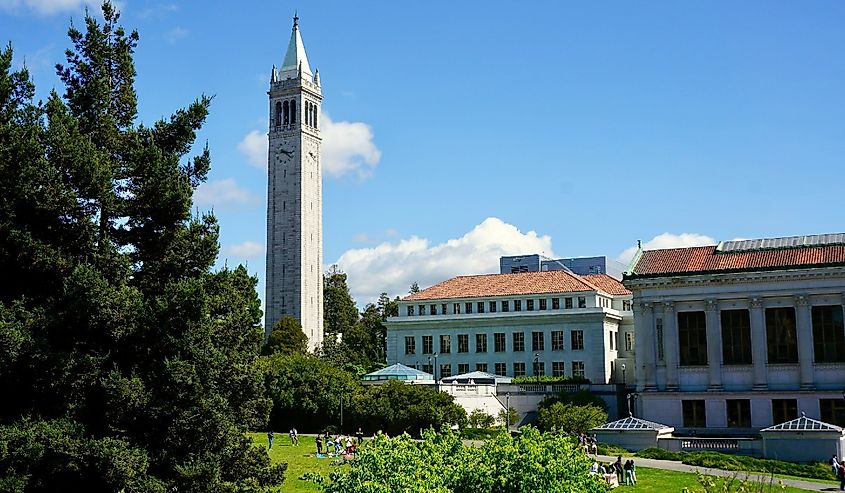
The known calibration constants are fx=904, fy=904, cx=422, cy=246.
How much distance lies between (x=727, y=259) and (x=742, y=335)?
5.68 meters

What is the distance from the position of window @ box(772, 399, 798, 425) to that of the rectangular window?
5.51 m

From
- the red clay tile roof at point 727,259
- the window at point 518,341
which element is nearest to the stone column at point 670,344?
the red clay tile roof at point 727,259

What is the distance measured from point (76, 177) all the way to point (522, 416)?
52.8 metres

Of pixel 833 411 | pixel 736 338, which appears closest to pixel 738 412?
pixel 736 338

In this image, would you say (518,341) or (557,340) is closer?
(557,340)

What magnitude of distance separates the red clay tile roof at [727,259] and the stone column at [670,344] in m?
2.86

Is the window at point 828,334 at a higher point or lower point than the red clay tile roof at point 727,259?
lower

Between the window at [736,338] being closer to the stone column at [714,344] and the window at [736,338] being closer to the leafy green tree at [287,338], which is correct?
the stone column at [714,344]

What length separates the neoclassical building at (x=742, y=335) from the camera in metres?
60.9

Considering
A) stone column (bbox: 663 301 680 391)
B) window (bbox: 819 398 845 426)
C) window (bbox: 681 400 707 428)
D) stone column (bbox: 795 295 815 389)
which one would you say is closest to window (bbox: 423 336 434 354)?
stone column (bbox: 663 301 680 391)

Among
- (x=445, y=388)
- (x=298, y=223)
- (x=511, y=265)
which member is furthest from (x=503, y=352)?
(x=298, y=223)

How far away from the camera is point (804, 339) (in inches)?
2414

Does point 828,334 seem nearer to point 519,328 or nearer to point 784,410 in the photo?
point 784,410

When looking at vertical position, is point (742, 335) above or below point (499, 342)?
below
